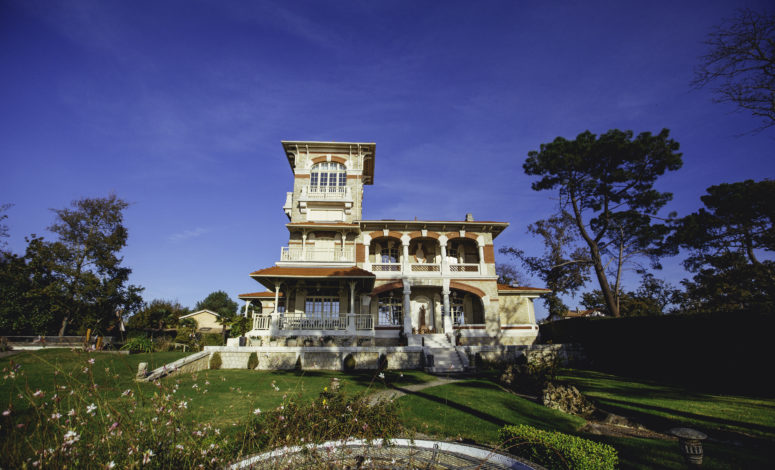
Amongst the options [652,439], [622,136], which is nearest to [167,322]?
[652,439]

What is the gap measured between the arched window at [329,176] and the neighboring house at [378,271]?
77 mm

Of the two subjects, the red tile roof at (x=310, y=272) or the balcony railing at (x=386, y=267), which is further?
the balcony railing at (x=386, y=267)

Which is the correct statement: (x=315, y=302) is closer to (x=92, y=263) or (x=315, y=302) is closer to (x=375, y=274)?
(x=375, y=274)

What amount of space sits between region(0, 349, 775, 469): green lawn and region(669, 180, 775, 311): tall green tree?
1438cm

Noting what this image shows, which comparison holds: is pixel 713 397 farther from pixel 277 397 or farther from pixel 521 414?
pixel 277 397

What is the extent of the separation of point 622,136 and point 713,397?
17.5 meters

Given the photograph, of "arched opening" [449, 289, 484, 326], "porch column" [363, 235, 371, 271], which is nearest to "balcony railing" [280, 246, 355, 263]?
"porch column" [363, 235, 371, 271]

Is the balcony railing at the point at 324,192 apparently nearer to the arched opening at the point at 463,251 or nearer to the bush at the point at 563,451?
the arched opening at the point at 463,251

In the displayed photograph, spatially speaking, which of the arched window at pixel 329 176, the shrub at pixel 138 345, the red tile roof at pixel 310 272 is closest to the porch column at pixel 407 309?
the red tile roof at pixel 310 272

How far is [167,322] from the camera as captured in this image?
33.1m

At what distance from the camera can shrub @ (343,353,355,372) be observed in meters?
16.4

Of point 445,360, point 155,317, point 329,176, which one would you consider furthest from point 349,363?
point 155,317

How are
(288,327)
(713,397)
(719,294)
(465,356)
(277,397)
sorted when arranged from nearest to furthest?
(277,397), (713,397), (465,356), (288,327), (719,294)

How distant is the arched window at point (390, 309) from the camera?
23406 mm
